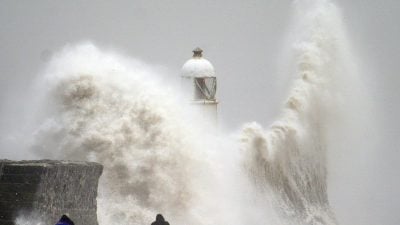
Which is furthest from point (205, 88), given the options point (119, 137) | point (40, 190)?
point (40, 190)

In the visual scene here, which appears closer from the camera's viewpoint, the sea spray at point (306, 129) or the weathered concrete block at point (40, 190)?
the weathered concrete block at point (40, 190)

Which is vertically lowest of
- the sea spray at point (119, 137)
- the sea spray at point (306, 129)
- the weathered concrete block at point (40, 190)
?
the weathered concrete block at point (40, 190)

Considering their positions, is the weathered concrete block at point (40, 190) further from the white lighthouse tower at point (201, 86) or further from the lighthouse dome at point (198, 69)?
the lighthouse dome at point (198, 69)

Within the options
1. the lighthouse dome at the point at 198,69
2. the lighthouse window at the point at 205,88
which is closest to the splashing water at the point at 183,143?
the lighthouse window at the point at 205,88

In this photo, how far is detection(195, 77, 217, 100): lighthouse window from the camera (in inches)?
1650

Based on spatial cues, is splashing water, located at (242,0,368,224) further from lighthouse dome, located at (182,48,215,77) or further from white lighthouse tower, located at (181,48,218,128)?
lighthouse dome, located at (182,48,215,77)

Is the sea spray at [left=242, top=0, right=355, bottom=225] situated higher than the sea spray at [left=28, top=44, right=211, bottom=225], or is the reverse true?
the sea spray at [left=242, top=0, right=355, bottom=225]

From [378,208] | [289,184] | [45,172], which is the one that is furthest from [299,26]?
[45,172]

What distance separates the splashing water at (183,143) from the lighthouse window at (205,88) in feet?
4.97

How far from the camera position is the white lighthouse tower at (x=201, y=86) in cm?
4141

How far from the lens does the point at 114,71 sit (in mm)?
37969

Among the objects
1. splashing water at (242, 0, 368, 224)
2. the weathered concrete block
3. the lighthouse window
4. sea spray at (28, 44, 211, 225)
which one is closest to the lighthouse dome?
the lighthouse window

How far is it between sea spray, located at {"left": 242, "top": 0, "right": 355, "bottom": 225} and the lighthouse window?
1.53m

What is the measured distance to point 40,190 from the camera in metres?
28.6
